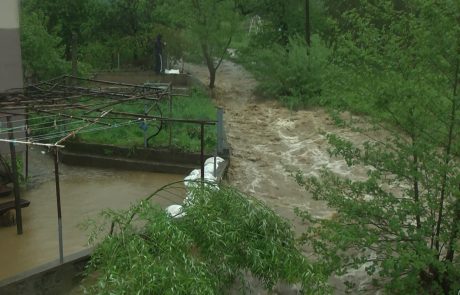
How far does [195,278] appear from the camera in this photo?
5.21 m

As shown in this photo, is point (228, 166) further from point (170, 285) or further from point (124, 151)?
point (170, 285)

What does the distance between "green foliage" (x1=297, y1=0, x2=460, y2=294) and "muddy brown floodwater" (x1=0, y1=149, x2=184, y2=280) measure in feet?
15.0

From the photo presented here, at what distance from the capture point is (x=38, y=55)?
19500mm

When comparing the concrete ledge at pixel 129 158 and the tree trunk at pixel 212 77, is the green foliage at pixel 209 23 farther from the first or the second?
the concrete ledge at pixel 129 158

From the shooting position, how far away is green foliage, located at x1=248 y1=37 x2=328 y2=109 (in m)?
24.4

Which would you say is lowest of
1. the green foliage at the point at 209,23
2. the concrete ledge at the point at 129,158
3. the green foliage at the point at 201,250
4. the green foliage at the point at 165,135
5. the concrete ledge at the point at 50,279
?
the concrete ledge at the point at 50,279

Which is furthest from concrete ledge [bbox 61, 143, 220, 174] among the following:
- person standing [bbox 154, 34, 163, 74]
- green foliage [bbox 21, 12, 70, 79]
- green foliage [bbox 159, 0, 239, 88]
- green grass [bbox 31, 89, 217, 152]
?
green foliage [bbox 159, 0, 239, 88]

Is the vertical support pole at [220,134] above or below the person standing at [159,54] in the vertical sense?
below

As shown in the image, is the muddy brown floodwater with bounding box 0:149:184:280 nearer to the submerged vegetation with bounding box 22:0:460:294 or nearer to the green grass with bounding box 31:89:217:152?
the green grass with bounding box 31:89:217:152

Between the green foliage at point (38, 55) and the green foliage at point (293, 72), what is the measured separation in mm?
8962

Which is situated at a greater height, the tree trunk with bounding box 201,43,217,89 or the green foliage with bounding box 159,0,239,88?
the green foliage with bounding box 159,0,239,88

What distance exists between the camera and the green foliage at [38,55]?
19.2 metres

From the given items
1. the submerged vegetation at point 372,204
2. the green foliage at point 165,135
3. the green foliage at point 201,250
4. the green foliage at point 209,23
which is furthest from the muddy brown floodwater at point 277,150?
the green foliage at point 201,250

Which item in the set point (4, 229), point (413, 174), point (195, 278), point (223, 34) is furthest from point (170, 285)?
point (223, 34)
